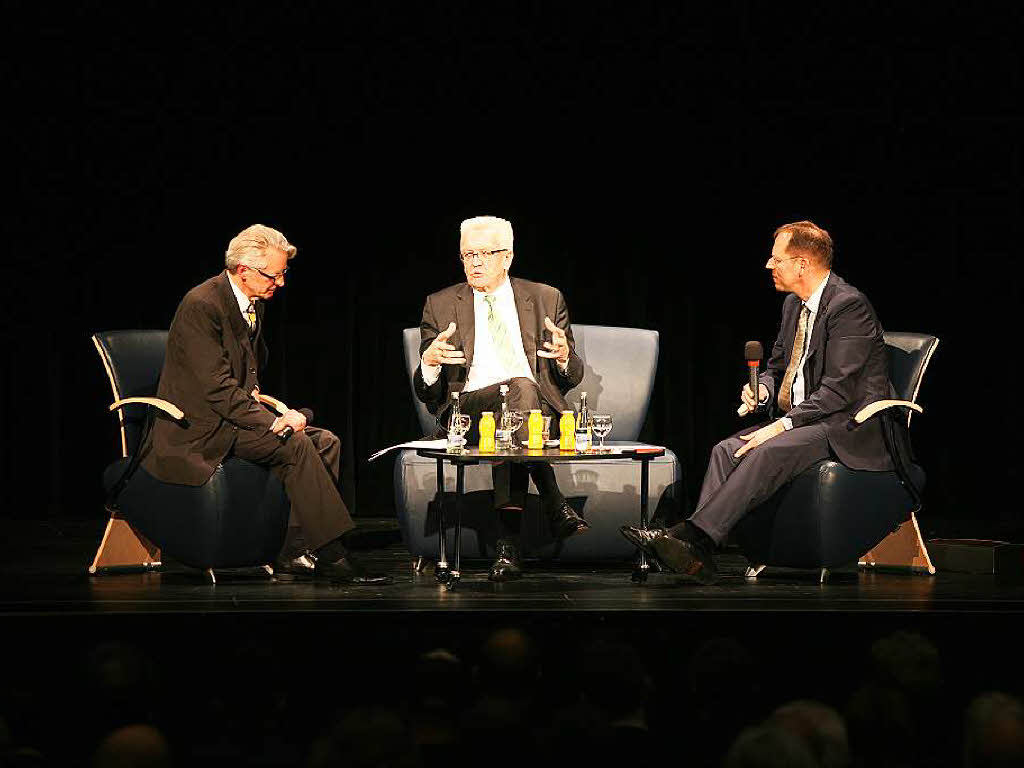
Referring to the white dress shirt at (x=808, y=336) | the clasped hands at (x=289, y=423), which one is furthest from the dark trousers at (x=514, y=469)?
the white dress shirt at (x=808, y=336)

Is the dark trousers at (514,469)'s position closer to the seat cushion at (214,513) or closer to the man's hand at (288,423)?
the man's hand at (288,423)

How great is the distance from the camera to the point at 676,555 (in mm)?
5219

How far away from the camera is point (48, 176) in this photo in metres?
7.48

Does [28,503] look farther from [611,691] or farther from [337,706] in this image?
[611,691]

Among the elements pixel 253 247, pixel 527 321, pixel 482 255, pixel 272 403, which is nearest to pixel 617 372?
pixel 527 321

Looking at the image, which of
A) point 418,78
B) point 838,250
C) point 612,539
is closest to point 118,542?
point 612,539

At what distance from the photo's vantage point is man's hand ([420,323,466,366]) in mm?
5543

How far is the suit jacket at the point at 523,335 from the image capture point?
582cm

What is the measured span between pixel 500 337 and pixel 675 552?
1.21m

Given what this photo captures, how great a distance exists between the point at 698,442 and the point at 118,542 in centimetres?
321

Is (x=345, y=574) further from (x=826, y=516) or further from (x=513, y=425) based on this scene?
(x=826, y=516)

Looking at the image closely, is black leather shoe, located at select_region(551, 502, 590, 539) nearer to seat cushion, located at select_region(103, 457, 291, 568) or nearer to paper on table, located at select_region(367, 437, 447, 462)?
paper on table, located at select_region(367, 437, 447, 462)

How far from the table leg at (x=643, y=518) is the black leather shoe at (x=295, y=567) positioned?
47.6 inches

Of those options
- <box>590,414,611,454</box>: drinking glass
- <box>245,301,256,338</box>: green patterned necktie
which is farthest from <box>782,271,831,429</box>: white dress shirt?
<box>245,301,256,338</box>: green patterned necktie
